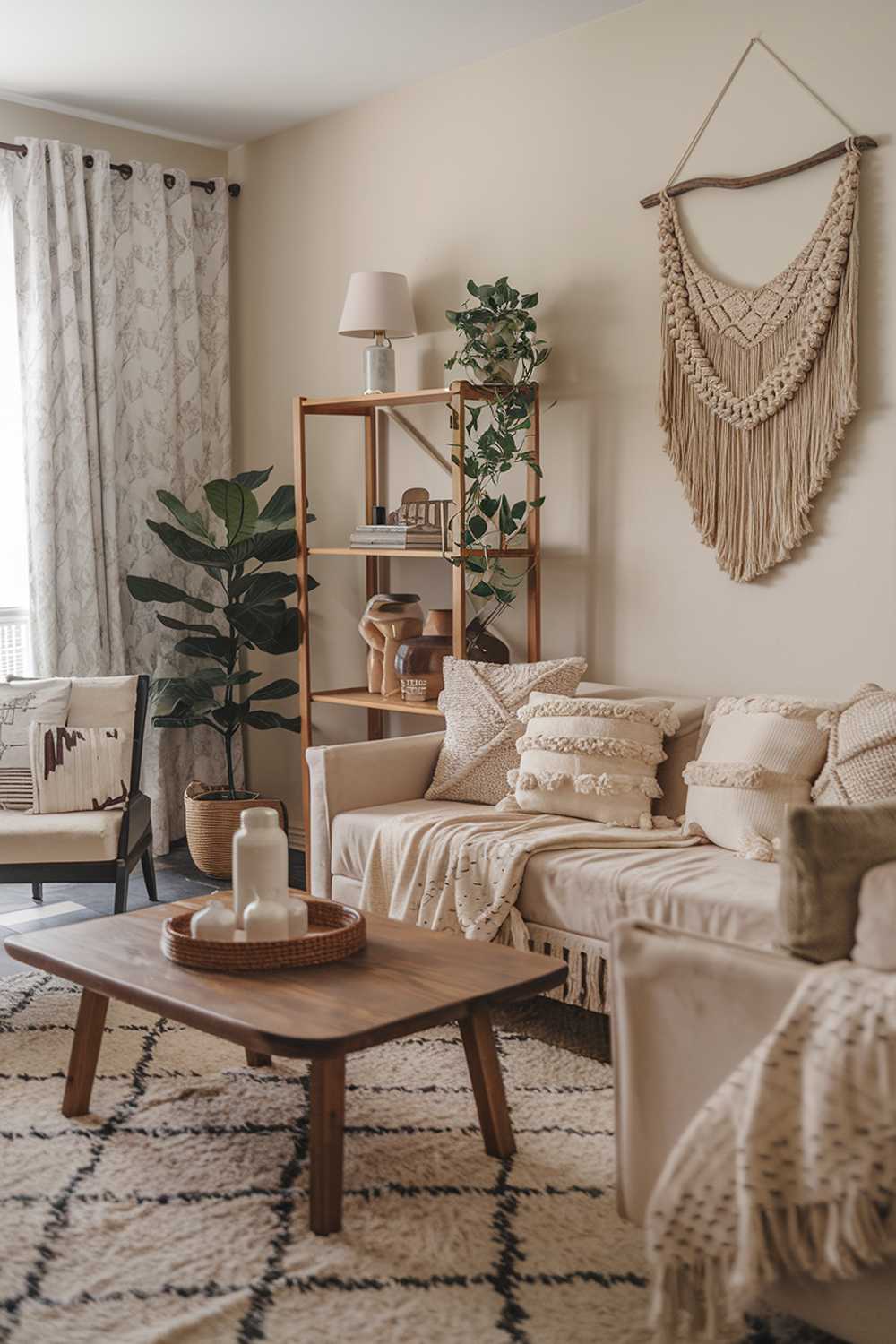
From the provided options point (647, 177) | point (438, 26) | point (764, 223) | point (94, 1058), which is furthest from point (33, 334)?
point (94, 1058)

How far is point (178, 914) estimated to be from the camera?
2.84m

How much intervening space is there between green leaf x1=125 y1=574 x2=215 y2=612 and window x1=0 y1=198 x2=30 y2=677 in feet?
1.35

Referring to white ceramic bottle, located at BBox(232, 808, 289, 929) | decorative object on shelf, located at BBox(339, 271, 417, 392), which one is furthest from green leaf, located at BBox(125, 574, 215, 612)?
white ceramic bottle, located at BBox(232, 808, 289, 929)

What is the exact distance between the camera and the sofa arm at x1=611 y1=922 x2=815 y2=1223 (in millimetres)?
1777

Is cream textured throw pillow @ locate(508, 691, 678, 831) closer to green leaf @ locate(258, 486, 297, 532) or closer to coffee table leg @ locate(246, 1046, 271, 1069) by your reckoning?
coffee table leg @ locate(246, 1046, 271, 1069)

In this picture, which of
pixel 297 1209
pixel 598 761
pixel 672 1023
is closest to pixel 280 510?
pixel 598 761

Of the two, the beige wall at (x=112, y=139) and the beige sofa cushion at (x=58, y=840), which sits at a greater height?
the beige wall at (x=112, y=139)

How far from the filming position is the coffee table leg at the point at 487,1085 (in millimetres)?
2492

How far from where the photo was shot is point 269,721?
197 inches

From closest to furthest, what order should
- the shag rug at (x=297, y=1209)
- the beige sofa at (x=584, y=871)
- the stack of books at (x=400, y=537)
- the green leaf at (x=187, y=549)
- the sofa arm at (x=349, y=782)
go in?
the shag rug at (x=297, y=1209)
the beige sofa at (x=584, y=871)
the sofa arm at (x=349, y=782)
the stack of books at (x=400, y=537)
the green leaf at (x=187, y=549)

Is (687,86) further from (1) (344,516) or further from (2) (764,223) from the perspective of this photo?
(1) (344,516)

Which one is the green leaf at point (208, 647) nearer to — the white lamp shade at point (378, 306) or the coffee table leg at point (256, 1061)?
the white lamp shade at point (378, 306)

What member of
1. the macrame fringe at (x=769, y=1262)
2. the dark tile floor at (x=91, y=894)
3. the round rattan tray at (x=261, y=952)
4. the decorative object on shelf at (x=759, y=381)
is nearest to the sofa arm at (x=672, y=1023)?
the macrame fringe at (x=769, y=1262)

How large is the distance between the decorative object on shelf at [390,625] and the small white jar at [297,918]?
1963 mm
